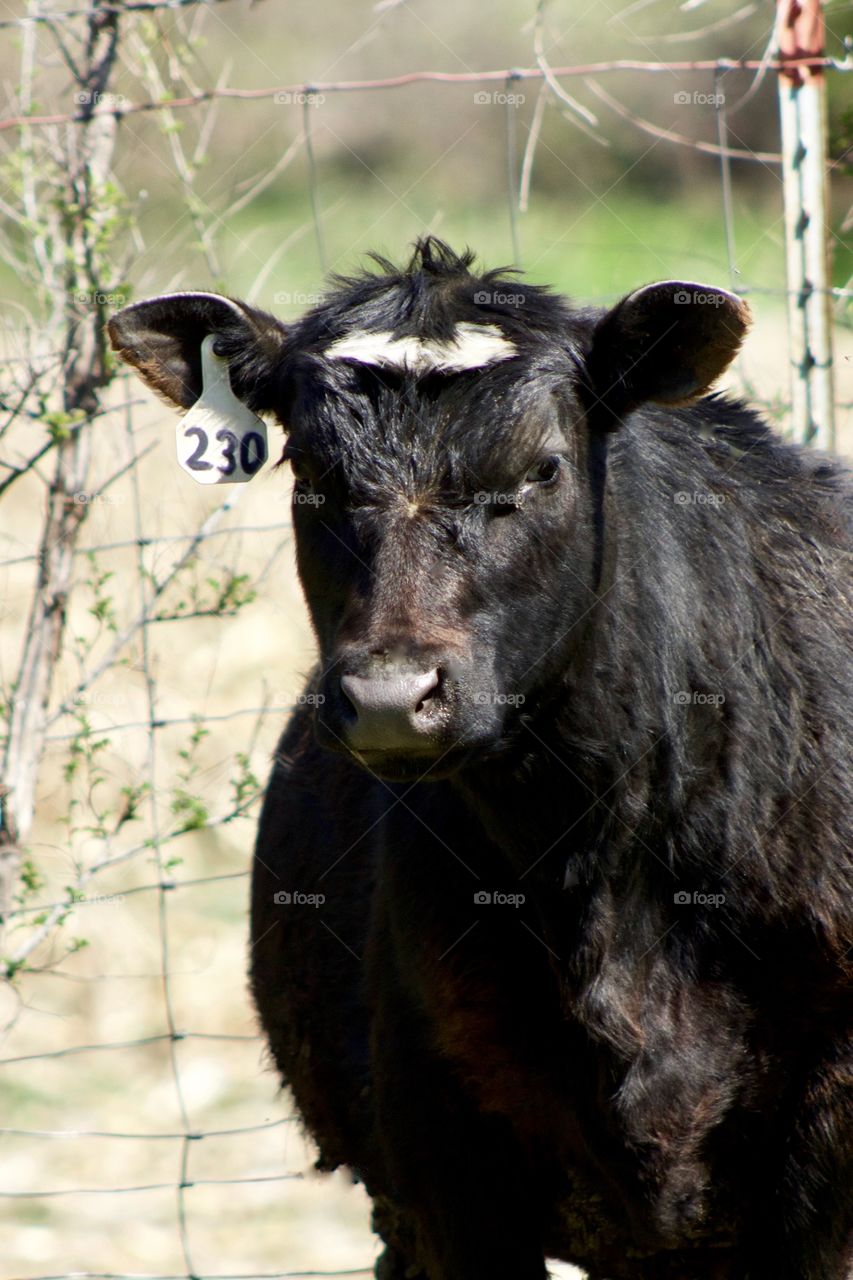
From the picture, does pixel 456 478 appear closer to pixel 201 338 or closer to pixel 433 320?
pixel 433 320

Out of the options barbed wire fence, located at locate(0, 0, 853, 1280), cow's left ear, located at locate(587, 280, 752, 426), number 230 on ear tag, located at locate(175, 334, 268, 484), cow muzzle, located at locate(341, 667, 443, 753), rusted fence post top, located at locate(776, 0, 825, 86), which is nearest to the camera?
cow muzzle, located at locate(341, 667, 443, 753)

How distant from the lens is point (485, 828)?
11.2ft

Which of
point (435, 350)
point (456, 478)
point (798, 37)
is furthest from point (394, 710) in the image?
point (798, 37)

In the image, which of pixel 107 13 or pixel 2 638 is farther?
pixel 2 638

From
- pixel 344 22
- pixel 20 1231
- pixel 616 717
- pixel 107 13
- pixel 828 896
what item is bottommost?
pixel 20 1231

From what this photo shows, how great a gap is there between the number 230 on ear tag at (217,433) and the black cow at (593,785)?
6.3 inches

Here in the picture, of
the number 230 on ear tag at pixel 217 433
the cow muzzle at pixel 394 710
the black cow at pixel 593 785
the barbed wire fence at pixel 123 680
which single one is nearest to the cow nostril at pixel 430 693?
the cow muzzle at pixel 394 710

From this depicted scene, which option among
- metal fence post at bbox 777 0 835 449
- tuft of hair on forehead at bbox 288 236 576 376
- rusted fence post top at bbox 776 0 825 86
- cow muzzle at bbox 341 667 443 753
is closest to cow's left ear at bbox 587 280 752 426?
tuft of hair on forehead at bbox 288 236 576 376

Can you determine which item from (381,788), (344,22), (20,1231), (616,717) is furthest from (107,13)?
(344,22)

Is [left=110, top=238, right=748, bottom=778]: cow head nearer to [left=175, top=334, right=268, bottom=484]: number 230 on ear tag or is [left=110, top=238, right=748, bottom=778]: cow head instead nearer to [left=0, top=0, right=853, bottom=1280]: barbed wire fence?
[left=175, top=334, right=268, bottom=484]: number 230 on ear tag

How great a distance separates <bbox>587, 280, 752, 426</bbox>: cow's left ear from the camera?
332 cm

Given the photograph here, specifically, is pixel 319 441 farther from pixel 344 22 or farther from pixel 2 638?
pixel 344 22

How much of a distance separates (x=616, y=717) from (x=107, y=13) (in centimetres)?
306

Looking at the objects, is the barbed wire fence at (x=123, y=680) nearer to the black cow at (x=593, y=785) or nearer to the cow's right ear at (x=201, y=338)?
the cow's right ear at (x=201, y=338)
